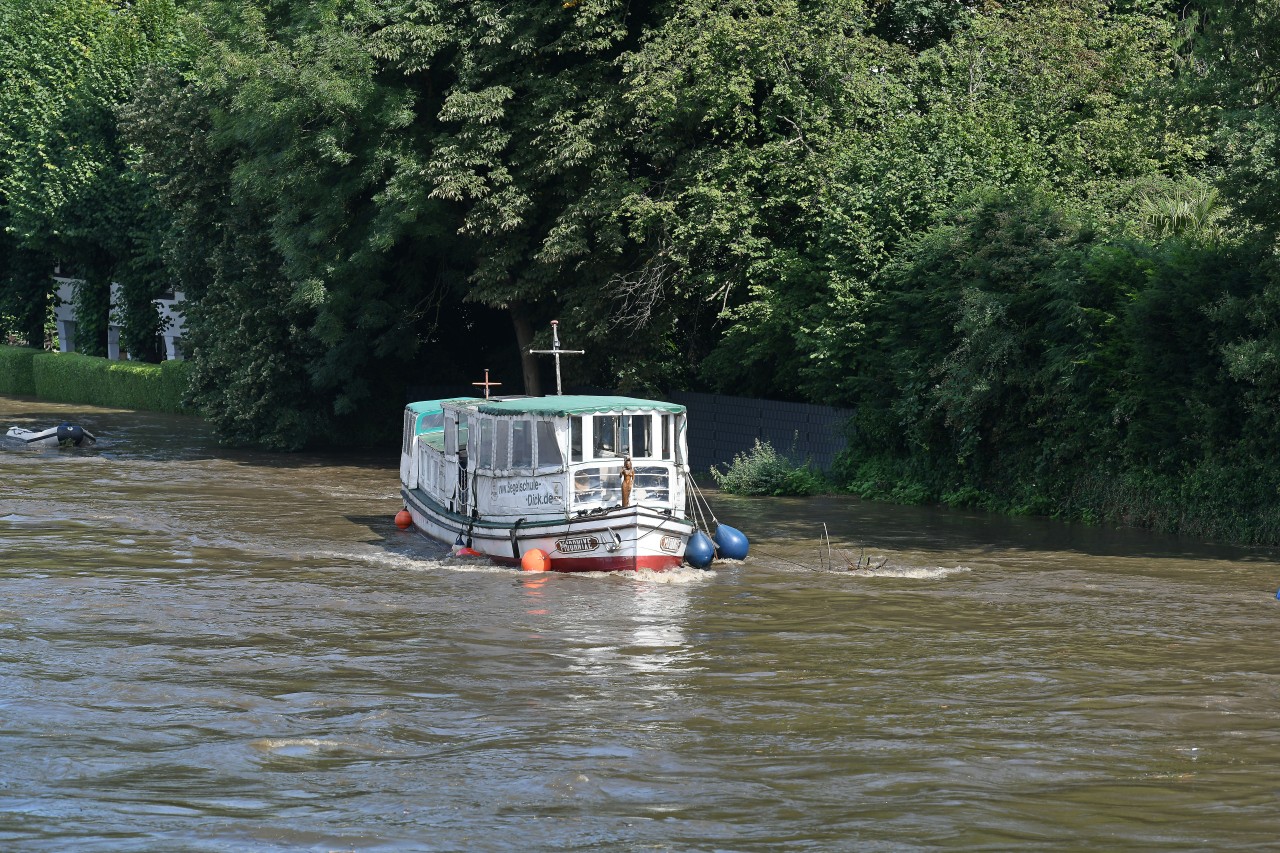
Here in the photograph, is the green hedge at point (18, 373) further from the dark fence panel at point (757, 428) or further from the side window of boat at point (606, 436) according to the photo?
the side window of boat at point (606, 436)

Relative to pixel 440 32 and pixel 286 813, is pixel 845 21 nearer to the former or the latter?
pixel 440 32

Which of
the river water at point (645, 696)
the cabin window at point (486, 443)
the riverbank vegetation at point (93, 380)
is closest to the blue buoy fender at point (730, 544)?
the river water at point (645, 696)

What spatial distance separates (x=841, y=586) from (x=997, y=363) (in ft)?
25.0

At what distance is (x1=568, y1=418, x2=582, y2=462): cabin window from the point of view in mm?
22922

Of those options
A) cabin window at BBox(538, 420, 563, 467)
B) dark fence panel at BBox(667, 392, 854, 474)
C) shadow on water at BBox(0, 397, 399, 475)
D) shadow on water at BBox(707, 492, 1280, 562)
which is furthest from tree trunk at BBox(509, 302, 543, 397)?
cabin window at BBox(538, 420, 563, 467)

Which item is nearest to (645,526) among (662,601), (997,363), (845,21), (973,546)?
(662,601)

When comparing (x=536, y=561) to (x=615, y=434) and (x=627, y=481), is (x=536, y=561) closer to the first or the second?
(x=627, y=481)

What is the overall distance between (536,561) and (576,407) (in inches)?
93.1

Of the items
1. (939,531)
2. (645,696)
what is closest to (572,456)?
(939,531)

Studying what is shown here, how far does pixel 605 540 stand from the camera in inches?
878

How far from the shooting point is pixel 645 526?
72.8 ft

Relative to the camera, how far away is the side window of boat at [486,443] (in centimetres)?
2381

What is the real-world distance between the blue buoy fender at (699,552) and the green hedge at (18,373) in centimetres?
4660

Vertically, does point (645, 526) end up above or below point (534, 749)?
above
